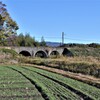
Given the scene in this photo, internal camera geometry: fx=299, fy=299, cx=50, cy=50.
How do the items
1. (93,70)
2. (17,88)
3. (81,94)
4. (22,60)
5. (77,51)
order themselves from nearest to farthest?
(81,94)
(17,88)
(93,70)
(22,60)
(77,51)

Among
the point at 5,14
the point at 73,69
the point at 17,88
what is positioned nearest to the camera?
the point at 17,88

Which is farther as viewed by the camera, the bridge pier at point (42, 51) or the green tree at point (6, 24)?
the bridge pier at point (42, 51)

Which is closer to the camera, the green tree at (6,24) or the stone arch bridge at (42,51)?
the green tree at (6,24)

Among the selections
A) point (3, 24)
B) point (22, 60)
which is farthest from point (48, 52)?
point (22, 60)

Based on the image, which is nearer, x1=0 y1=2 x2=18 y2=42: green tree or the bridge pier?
x1=0 y1=2 x2=18 y2=42: green tree

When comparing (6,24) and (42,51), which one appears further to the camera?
(42,51)

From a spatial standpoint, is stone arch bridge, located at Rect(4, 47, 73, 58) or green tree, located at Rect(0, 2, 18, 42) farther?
stone arch bridge, located at Rect(4, 47, 73, 58)

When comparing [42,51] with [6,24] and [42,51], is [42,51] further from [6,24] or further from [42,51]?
[6,24]

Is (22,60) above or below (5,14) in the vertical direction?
below

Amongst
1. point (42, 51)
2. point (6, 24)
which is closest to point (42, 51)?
point (42, 51)

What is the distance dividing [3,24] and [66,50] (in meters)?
25.0

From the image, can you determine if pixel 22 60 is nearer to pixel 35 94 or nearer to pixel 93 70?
pixel 93 70

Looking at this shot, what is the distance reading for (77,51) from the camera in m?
73.4

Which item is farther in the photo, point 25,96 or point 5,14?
point 5,14
